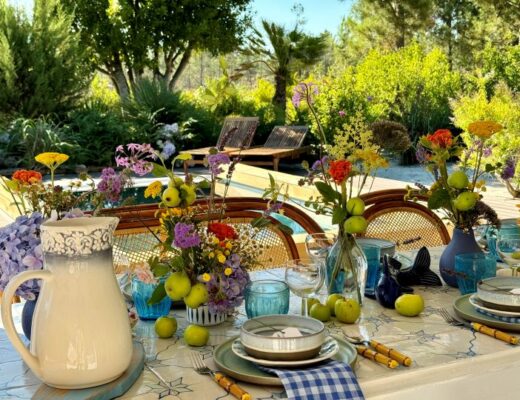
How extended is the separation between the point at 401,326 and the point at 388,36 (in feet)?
63.9

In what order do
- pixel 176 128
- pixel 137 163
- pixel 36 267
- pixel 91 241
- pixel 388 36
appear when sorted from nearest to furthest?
pixel 91 241
pixel 36 267
pixel 137 163
pixel 176 128
pixel 388 36

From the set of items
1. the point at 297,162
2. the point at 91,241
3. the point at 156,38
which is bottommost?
the point at 297,162

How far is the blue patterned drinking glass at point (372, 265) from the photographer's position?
1.56m

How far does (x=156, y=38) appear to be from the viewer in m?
16.1

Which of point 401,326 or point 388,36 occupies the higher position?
point 388,36

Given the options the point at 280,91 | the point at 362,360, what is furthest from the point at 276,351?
the point at 280,91

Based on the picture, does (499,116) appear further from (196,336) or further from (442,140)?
(196,336)

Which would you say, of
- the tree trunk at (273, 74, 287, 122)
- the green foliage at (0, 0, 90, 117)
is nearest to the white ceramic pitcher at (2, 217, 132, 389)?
the green foliage at (0, 0, 90, 117)

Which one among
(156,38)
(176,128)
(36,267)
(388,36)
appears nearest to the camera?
(36,267)

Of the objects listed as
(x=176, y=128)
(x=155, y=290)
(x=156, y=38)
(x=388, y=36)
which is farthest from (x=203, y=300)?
(x=388, y=36)

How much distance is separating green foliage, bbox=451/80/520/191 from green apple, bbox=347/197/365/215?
5842mm

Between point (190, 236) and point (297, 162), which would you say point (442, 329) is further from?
point (297, 162)

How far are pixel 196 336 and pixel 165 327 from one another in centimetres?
8

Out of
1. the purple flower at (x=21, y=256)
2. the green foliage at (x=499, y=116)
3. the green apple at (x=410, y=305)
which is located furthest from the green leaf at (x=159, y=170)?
the green foliage at (x=499, y=116)
